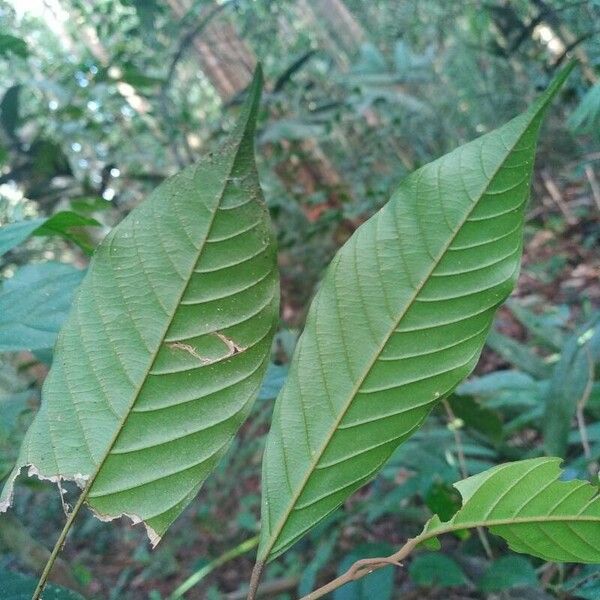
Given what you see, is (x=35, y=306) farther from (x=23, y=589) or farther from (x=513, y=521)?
(x=513, y=521)

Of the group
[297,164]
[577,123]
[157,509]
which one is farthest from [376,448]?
[297,164]

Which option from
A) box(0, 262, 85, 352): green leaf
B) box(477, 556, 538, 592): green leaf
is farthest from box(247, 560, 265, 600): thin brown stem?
box(477, 556, 538, 592): green leaf

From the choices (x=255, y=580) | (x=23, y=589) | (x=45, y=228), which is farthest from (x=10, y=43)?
(x=255, y=580)

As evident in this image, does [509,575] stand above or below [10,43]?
below

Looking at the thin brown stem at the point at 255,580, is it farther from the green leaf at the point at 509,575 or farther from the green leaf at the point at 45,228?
the green leaf at the point at 509,575

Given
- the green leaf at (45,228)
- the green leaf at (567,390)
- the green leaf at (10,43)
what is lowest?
the green leaf at (567,390)

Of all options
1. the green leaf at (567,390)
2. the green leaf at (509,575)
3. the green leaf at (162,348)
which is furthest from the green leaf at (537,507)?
the green leaf at (567,390)
